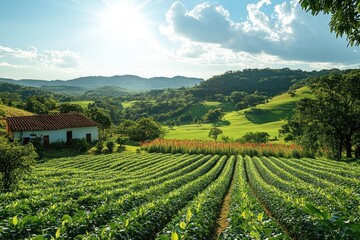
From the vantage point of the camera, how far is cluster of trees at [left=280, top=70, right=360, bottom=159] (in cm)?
4028

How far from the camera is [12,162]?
1698 centimetres

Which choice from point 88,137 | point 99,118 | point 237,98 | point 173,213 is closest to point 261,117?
point 237,98

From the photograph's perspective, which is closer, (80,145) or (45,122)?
(80,145)

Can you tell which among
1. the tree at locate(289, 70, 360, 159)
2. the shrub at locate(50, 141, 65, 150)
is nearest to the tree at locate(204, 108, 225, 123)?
the tree at locate(289, 70, 360, 159)

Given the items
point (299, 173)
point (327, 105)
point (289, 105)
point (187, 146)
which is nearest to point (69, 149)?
point (187, 146)

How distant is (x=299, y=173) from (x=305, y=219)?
18615 mm

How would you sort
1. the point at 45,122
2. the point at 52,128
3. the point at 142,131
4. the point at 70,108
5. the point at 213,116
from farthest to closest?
1. the point at 213,116
2. the point at 70,108
3. the point at 142,131
4. the point at 45,122
5. the point at 52,128

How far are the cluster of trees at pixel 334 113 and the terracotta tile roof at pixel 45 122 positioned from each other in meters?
38.1

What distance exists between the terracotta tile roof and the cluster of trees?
3808cm

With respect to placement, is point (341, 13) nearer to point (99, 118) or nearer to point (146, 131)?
point (146, 131)

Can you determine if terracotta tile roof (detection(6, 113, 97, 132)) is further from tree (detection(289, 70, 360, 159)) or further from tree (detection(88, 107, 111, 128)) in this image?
tree (detection(289, 70, 360, 159))

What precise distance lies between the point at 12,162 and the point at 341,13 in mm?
17776

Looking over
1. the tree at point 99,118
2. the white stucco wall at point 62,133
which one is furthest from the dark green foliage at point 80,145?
the tree at point 99,118

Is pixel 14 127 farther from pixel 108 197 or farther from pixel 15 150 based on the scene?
pixel 108 197
